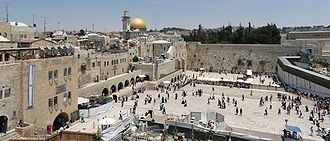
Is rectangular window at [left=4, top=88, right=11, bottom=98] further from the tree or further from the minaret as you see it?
the minaret

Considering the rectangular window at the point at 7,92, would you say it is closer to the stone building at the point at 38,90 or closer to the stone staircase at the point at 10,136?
the stone building at the point at 38,90

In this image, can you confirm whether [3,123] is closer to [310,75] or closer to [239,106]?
[239,106]

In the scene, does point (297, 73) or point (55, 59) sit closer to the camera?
point (55, 59)

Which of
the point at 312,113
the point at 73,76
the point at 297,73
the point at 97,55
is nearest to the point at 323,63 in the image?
the point at 297,73

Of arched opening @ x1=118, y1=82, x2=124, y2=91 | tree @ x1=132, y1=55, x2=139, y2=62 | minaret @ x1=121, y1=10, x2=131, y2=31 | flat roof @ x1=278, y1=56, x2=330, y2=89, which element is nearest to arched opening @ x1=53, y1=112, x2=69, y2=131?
arched opening @ x1=118, y1=82, x2=124, y2=91

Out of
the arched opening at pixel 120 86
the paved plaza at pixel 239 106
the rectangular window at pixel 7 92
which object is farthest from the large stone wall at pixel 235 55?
the rectangular window at pixel 7 92

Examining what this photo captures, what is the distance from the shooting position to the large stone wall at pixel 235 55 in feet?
163

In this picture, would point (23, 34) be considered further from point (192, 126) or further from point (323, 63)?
point (323, 63)

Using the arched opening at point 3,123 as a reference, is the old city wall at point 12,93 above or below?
above

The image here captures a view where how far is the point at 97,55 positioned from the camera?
32.1m

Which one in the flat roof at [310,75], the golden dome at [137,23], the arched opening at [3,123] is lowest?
the arched opening at [3,123]

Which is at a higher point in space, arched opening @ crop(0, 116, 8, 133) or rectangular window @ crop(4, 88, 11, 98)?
rectangular window @ crop(4, 88, 11, 98)

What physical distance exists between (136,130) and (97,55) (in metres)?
21.5

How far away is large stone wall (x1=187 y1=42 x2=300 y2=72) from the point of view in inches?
1962
